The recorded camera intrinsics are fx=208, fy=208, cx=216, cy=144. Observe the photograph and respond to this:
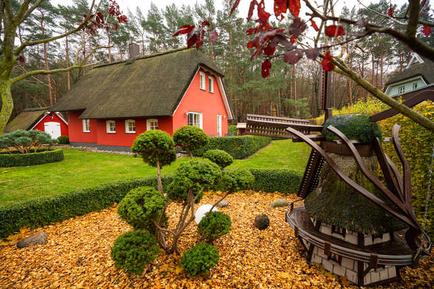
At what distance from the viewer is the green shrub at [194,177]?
9.49 ft

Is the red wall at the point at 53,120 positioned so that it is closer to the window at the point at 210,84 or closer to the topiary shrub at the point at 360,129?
the window at the point at 210,84

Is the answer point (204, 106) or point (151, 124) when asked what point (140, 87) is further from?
point (204, 106)

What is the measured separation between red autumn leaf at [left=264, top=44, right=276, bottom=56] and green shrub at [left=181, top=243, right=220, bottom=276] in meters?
2.94

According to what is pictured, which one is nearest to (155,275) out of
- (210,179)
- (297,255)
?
(210,179)

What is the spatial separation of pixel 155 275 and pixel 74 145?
20.2m

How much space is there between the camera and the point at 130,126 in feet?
49.4

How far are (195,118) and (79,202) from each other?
10554 mm

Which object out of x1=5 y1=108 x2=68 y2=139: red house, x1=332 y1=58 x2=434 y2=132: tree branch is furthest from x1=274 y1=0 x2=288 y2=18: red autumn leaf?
x1=5 y1=108 x2=68 y2=139: red house

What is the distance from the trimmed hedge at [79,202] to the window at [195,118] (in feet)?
27.3

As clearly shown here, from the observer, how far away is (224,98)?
18703 millimetres

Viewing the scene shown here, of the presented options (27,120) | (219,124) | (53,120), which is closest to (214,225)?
(219,124)

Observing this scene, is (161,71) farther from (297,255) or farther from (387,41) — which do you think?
(387,41)

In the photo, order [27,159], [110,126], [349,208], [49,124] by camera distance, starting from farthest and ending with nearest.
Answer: [49,124] < [110,126] < [27,159] < [349,208]

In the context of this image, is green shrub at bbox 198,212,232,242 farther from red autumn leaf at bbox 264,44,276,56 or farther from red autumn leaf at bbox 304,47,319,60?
red autumn leaf at bbox 304,47,319,60
